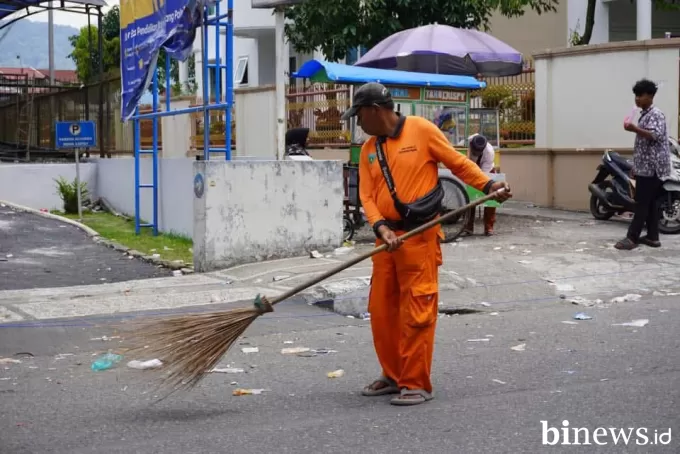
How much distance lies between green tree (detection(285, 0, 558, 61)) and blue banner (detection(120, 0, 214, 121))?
152 inches

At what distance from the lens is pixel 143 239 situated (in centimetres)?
1395

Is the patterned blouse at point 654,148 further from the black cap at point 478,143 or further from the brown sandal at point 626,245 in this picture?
the black cap at point 478,143

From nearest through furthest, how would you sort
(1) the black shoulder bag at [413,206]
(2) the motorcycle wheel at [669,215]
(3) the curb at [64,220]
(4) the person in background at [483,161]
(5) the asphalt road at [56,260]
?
(1) the black shoulder bag at [413,206] < (5) the asphalt road at [56,260] < (2) the motorcycle wheel at [669,215] < (4) the person in background at [483,161] < (3) the curb at [64,220]

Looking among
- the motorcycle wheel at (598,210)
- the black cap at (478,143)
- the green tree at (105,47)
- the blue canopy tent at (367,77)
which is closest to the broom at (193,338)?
the blue canopy tent at (367,77)

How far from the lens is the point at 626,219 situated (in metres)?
13.4

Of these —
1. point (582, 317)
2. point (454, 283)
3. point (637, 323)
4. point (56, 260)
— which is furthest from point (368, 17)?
point (637, 323)

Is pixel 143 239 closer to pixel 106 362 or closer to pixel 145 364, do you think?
pixel 106 362

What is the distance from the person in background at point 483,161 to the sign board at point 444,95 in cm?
83

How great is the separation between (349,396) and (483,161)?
721 cm

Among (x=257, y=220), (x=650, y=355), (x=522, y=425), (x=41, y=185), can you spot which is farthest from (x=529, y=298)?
(x=41, y=185)

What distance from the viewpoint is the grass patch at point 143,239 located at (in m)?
12.3

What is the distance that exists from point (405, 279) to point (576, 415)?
115cm

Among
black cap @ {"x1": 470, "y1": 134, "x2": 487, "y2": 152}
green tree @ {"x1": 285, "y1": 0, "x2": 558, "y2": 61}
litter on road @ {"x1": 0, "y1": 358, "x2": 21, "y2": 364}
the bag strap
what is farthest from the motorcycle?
litter on road @ {"x1": 0, "y1": 358, "x2": 21, "y2": 364}

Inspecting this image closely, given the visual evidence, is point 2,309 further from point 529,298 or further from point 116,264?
point 529,298
